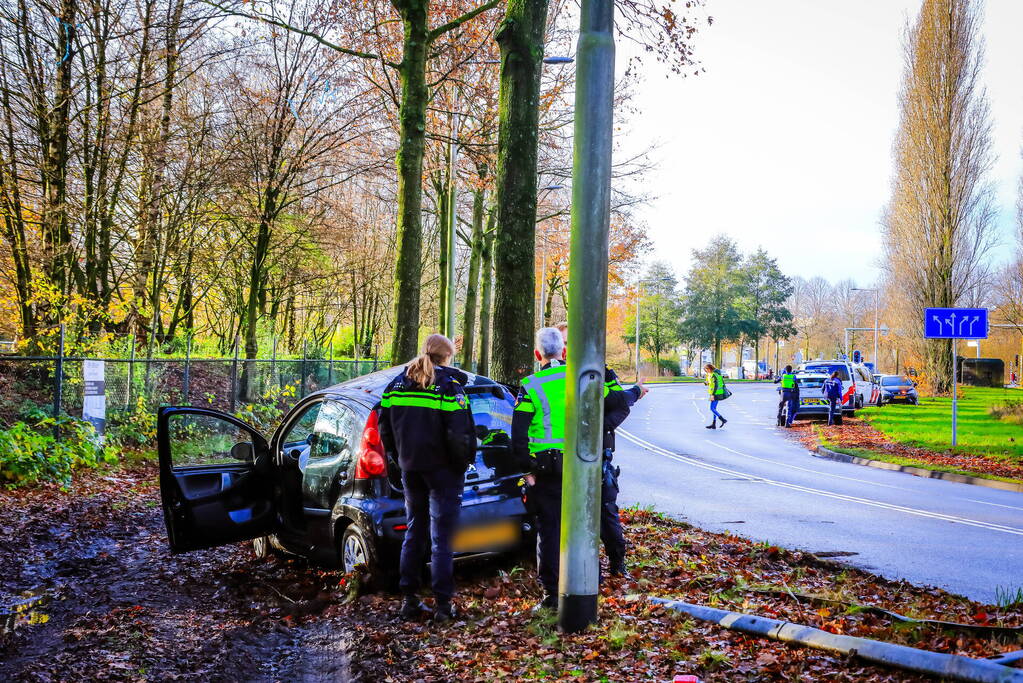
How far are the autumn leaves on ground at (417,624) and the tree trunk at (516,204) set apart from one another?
2550 millimetres

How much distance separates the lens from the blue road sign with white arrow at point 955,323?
60.6 feet

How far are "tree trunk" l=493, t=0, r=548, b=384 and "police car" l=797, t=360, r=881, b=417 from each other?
67.4 feet

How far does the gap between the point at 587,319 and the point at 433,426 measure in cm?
135

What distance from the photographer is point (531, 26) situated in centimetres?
930

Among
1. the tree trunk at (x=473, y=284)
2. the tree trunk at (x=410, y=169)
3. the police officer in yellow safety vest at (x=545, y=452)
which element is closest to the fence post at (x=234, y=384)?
the tree trunk at (x=410, y=169)

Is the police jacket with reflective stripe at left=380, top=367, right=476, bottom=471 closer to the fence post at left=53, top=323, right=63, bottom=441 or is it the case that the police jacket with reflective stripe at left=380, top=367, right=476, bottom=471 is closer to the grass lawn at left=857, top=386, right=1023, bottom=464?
the fence post at left=53, top=323, right=63, bottom=441

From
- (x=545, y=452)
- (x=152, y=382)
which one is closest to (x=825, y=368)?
(x=152, y=382)

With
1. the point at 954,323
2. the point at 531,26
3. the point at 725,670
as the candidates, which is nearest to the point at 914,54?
the point at 954,323

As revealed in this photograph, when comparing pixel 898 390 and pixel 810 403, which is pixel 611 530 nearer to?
pixel 810 403

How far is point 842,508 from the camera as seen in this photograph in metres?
11.0

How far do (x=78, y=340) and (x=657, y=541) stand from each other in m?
11.8

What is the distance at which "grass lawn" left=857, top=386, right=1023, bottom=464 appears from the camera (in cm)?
1845

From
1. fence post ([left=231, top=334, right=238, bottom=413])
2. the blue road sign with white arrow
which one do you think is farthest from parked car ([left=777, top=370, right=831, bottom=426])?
fence post ([left=231, top=334, right=238, bottom=413])

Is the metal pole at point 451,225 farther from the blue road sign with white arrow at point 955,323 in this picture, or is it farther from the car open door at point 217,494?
the car open door at point 217,494
